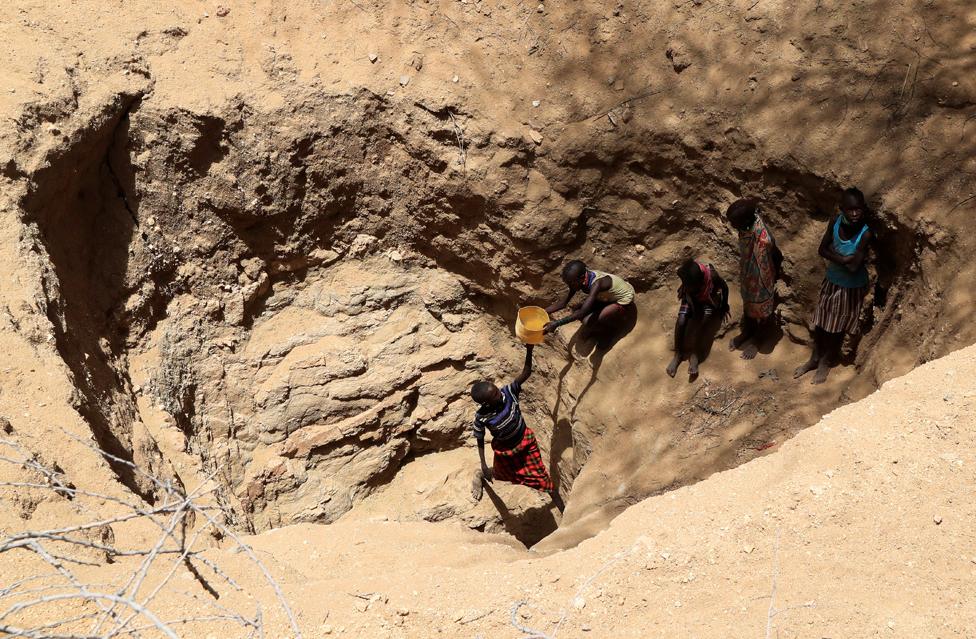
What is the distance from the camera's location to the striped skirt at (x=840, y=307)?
163 inches

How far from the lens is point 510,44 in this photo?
195 inches

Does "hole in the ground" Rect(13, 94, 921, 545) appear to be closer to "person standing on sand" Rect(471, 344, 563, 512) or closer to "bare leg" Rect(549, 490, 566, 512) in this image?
"bare leg" Rect(549, 490, 566, 512)

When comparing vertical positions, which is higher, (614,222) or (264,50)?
(264,50)

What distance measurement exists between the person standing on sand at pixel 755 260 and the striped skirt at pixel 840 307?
0.31 meters

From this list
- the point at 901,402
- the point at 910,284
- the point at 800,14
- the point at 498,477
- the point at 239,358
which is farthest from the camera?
the point at 239,358

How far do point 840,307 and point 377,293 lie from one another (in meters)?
3.28

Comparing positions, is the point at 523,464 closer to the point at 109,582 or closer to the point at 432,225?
the point at 432,225

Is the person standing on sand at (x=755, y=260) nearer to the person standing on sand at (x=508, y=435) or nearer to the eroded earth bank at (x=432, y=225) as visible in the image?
the eroded earth bank at (x=432, y=225)

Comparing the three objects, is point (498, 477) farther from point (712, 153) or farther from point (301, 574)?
point (712, 153)

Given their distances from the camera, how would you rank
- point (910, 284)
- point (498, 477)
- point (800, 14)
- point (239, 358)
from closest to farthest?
point (910, 284), point (800, 14), point (498, 477), point (239, 358)

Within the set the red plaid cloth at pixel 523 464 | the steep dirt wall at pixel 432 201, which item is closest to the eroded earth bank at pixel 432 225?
the steep dirt wall at pixel 432 201

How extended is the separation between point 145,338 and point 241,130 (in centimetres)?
157

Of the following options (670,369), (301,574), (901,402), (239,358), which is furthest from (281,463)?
(901,402)

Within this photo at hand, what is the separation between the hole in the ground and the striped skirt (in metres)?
0.20
